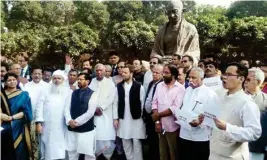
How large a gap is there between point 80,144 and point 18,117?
1.14 metres

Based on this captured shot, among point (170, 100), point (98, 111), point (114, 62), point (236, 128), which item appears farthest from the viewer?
point (114, 62)

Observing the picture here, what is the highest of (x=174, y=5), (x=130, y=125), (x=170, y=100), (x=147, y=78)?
(x=174, y=5)

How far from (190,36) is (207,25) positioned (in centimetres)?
1690

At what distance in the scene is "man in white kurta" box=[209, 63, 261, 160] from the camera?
148 inches

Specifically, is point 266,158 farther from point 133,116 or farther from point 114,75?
point 114,75

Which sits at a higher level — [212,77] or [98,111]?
[212,77]

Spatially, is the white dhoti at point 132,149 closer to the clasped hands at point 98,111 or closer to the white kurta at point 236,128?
the clasped hands at point 98,111

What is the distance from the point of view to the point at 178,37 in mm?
8188

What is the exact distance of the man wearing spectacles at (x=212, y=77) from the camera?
6.38m

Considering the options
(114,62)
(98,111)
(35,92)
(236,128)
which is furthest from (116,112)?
(236,128)

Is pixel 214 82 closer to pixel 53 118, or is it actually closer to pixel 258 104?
pixel 258 104

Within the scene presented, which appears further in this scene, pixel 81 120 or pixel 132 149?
pixel 132 149

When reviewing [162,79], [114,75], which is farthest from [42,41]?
[162,79]

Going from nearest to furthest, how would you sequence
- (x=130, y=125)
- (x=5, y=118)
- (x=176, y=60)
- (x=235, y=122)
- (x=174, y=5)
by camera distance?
(x=235, y=122)
(x=5, y=118)
(x=130, y=125)
(x=176, y=60)
(x=174, y=5)
